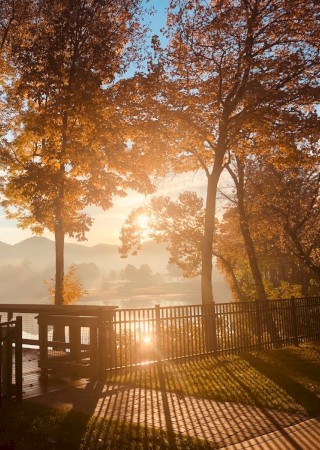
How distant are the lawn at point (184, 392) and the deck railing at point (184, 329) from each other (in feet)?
1.43

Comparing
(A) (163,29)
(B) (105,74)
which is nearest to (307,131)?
(A) (163,29)

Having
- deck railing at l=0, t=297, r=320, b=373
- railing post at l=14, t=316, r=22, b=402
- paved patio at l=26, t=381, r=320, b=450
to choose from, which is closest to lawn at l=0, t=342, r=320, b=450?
railing post at l=14, t=316, r=22, b=402

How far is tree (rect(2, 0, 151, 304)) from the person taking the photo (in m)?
18.2

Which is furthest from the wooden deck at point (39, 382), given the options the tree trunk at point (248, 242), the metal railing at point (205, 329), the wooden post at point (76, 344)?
the tree trunk at point (248, 242)

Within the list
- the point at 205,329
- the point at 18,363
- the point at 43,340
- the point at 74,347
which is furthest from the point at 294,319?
the point at 18,363

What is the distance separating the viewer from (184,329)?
12.4 metres

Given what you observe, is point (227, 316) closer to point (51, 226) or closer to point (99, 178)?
point (99, 178)

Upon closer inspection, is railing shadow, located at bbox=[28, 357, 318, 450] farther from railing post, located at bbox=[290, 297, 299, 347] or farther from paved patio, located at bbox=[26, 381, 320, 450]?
railing post, located at bbox=[290, 297, 299, 347]

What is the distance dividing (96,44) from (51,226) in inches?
354

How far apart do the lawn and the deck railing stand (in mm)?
437

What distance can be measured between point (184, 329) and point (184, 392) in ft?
11.6

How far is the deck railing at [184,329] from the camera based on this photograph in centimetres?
1084

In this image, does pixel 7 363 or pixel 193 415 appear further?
pixel 7 363

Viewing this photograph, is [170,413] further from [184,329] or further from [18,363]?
[184,329]
